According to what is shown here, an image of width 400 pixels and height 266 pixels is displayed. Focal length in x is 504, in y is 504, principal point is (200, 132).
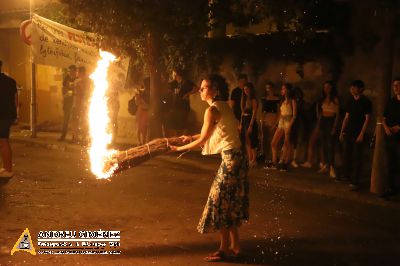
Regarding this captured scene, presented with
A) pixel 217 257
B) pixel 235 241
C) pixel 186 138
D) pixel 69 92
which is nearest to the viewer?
pixel 217 257

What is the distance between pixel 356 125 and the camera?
362 inches

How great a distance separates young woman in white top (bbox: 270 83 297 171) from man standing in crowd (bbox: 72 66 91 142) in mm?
5949

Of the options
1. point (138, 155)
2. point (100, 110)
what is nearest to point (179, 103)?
point (100, 110)

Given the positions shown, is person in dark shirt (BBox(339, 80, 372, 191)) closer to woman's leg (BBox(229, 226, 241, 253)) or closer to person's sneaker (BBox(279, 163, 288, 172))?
person's sneaker (BBox(279, 163, 288, 172))

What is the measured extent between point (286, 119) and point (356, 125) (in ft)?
5.75

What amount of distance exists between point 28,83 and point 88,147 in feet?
22.5

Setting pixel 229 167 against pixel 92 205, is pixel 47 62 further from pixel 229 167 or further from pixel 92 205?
pixel 229 167

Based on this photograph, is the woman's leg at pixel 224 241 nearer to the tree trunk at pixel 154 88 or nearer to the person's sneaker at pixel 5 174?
the person's sneaker at pixel 5 174

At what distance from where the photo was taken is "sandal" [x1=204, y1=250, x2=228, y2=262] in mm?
5492

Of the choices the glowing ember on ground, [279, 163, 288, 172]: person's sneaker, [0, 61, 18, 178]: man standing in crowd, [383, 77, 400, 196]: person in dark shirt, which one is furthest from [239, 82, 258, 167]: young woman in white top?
[0, 61, 18, 178]: man standing in crowd

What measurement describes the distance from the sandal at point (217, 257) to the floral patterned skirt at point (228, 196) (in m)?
0.32

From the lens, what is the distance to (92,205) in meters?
7.71

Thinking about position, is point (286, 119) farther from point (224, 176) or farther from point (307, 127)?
point (224, 176)

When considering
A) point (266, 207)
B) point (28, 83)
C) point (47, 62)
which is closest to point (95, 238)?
point (266, 207)
